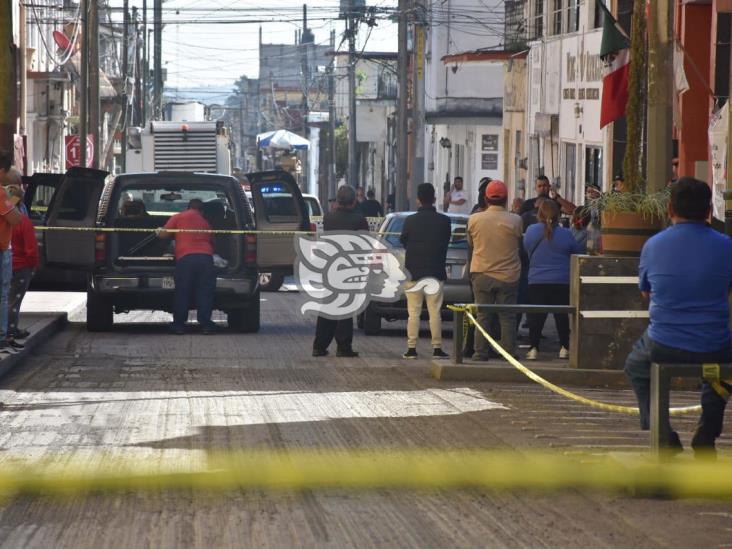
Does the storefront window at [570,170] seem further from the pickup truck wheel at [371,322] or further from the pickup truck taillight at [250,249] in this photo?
the pickup truck taillight at [250,249]

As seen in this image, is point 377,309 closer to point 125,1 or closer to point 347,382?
point 347,382

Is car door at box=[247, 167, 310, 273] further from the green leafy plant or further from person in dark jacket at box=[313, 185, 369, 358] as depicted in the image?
the green leafy plant

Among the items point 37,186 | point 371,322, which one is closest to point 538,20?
point 37,186

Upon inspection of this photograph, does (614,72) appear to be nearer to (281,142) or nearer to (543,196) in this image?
(543,196)

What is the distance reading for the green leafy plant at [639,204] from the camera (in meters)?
13.6

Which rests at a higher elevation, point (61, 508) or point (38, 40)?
point (38, 40)

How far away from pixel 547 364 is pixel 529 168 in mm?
22533

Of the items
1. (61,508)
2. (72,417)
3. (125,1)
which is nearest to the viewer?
(61,508)

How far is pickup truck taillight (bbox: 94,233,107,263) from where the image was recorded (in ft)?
63.0

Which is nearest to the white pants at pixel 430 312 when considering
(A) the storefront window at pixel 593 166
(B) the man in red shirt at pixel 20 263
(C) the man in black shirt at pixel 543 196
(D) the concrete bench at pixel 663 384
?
(C) the man in black shirt at pixel 543 196

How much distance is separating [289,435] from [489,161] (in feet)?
124

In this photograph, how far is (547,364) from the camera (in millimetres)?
14812

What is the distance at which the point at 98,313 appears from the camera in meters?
19.4

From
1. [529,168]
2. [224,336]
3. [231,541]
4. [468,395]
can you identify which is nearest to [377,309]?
[224,336]
